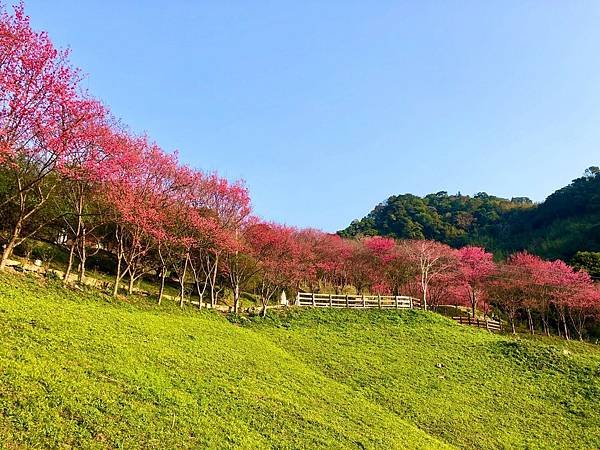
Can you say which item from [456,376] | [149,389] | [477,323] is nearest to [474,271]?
[477,323]

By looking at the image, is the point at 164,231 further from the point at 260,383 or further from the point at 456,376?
the point at 456,376

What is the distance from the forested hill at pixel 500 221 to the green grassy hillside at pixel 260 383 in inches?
1939

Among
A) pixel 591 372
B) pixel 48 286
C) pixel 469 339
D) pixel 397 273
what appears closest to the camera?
pixel 48 286

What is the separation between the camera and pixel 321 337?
25203 mm

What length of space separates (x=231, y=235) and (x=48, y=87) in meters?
16.0

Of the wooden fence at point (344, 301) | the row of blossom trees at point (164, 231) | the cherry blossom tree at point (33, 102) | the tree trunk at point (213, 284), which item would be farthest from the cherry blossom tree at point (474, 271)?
the cherry blossom tree at point (33, 102)

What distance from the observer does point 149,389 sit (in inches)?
423

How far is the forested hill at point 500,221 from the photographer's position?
7488 cm

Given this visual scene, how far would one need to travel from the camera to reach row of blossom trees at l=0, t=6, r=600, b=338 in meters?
15.7

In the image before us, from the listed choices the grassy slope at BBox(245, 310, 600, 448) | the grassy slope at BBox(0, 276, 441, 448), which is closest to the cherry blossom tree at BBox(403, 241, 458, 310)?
the grassy slope at BBox(245, 310, 600, 448)

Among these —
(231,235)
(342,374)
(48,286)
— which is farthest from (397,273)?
(48,286)

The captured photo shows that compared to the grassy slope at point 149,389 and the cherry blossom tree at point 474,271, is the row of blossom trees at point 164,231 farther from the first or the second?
the grassy slope at point 149,389

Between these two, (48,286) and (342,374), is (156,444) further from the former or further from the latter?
(48,286)

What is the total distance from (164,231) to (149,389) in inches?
613
